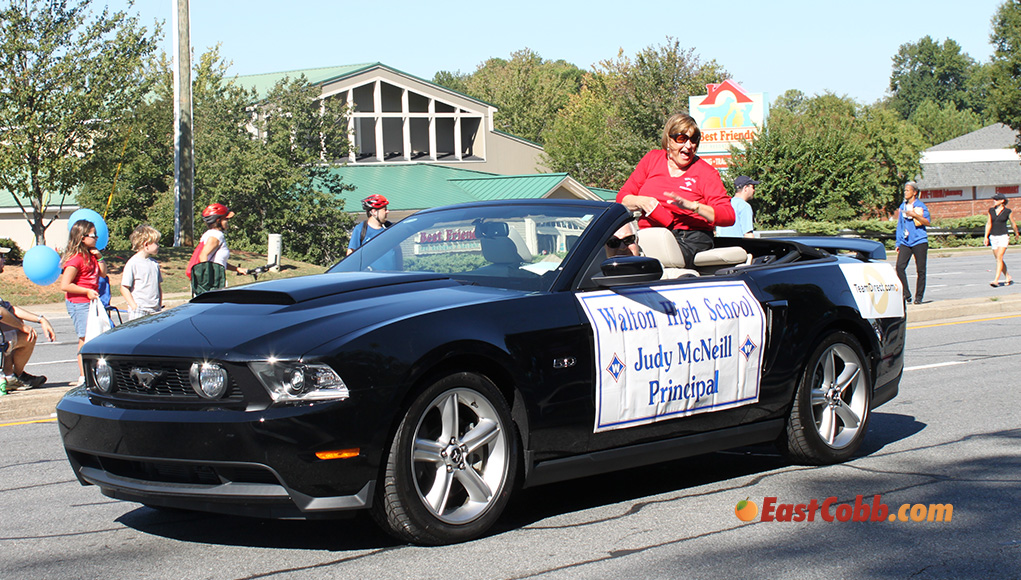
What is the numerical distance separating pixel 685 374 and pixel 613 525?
894mm

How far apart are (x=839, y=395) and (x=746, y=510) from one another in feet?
4.94

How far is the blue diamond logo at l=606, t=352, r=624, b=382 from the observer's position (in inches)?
199

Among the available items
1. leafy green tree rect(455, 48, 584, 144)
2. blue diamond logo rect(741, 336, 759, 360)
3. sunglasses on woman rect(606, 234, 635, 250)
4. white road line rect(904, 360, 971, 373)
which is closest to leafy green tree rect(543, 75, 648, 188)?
leafy green tree rect(455, 48, 584, 144)

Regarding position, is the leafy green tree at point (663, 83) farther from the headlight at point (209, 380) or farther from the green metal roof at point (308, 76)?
the headlight at point (209, 380)

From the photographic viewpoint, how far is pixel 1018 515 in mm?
5062

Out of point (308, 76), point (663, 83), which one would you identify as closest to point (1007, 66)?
Answer: point (663, 83)

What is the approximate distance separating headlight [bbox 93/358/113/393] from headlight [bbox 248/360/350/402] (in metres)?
0.85

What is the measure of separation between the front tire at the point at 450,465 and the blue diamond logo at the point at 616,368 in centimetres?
60

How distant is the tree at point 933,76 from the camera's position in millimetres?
156750

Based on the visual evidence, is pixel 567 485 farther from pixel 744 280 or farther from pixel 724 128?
pixel 724 128

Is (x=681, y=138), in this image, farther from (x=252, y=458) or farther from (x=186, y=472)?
(x=186, y=472)

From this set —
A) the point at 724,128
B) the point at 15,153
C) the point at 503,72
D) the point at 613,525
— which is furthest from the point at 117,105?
the point at 503,72

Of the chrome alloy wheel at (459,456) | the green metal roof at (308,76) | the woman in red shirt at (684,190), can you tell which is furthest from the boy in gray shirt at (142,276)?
the green metal roof at (308,76)

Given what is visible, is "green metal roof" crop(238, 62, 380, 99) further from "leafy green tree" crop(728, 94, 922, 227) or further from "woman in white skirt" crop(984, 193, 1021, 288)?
"woman in white skirt" crop(984, 193, 1021, 288)
